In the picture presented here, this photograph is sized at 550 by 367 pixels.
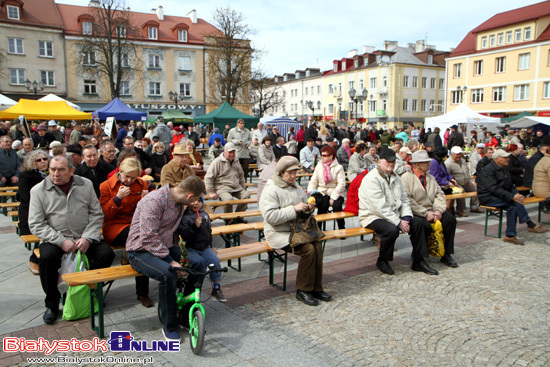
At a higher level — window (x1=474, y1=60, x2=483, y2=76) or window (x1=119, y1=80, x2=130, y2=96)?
window (x1=474, y1=60, x2=483, y2=76)

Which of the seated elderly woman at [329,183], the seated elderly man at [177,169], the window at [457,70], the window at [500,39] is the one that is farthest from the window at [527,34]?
the seated elderly man at [177,169]

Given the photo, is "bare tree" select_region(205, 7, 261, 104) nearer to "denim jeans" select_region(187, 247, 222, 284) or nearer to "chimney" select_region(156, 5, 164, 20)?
"chimney" select_region(156, 5, 164, 20)

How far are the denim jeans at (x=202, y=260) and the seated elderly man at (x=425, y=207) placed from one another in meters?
2.87

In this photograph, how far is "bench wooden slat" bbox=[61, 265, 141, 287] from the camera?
141 inches

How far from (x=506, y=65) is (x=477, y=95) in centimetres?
433

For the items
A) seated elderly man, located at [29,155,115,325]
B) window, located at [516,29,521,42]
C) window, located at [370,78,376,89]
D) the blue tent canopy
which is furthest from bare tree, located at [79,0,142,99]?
window, located at [516,29,521,42]

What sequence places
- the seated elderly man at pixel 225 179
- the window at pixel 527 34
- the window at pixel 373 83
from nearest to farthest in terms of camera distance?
the seated elderly man at pixel 225 179 → the window at pixel 527 34 → the window at pixel 373 83

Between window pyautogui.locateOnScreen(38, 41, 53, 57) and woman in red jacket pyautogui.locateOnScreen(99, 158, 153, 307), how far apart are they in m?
42.0

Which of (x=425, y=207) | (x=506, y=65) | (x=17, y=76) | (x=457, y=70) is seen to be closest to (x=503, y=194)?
(x=425, y=207)

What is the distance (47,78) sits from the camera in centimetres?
3959

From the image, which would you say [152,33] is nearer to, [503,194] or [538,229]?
[503,194]

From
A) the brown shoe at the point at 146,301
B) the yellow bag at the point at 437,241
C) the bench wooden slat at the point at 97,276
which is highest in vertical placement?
the bench wooden slat at the point at 97,276

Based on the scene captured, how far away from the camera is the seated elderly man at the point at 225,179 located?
7484 mm

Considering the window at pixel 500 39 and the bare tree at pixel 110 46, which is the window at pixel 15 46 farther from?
the window at pixel 500 39
